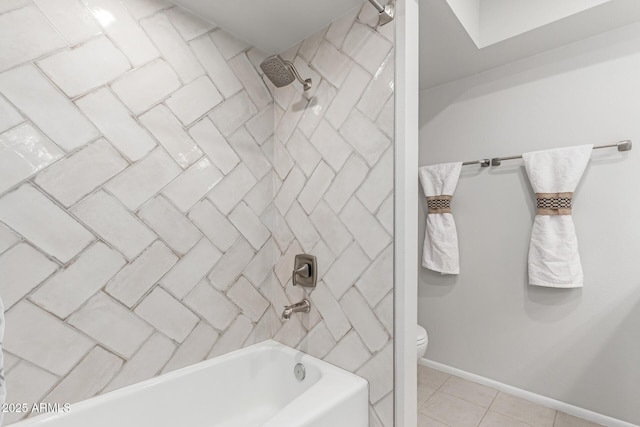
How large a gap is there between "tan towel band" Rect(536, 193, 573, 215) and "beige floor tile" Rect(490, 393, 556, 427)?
128cm

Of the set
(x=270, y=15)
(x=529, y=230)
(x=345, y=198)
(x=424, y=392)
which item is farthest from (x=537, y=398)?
(x=270, y=15)

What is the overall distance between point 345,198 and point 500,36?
152 centimetres

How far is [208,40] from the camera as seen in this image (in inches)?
60.4

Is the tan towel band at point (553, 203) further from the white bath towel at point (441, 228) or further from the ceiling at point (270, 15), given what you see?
the ceiling at point (270, 15)

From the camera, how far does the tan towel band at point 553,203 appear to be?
1.88 meters

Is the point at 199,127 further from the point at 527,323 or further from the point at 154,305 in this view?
the point at 527,323

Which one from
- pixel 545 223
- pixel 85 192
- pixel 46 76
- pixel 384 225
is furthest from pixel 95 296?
pixel 545 223

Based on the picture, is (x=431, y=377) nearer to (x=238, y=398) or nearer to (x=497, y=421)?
(x=497, y=421)

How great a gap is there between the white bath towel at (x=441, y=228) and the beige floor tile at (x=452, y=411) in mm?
885

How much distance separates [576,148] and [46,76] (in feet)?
8.80

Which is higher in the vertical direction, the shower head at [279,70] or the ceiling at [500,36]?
the shower head at [279,70]

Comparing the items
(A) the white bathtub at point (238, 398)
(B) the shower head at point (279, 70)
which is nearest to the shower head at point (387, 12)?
(B) the shower head at point (279, 70)

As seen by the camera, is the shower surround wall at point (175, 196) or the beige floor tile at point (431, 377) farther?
the beige floor tile at point (431, 377)

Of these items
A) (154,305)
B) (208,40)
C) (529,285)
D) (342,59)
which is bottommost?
(529,285)
